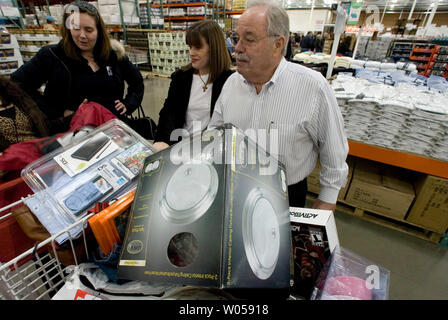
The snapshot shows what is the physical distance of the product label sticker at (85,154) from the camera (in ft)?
2.52

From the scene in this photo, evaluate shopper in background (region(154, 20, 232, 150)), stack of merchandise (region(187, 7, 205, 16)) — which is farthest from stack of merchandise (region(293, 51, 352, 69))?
stack of merchandise (region(187, 7, 205, 16))

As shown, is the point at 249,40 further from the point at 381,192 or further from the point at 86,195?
the point at 381,192

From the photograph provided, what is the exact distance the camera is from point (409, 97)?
2.20 metres

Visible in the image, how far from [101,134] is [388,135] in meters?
2.32

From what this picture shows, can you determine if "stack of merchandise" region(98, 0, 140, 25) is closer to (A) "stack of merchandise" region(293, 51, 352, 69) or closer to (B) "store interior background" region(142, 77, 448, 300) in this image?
(A) "stack of merchandise" region(293, 51, 352, 69)

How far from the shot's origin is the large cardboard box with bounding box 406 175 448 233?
205cm

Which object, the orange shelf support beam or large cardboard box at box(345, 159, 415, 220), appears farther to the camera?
large cardboard box at box(345, 159, 415, 220)

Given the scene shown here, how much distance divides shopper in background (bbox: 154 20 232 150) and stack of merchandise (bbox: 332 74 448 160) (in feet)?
4.03

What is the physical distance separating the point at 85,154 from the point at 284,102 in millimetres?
899

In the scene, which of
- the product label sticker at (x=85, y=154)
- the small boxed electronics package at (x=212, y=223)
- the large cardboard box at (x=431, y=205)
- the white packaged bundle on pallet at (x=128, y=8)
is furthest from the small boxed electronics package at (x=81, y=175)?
the white packaged bundle on pallet at (x=128, y=8)

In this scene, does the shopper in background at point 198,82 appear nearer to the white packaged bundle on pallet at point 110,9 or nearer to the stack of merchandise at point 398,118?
the stack of merchandise at point 398,118
